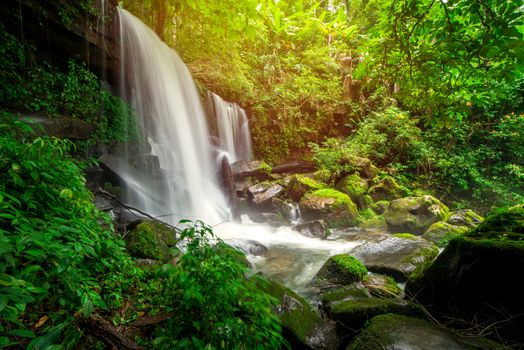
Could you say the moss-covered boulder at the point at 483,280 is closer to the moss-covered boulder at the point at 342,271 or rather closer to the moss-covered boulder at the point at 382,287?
the moss-covered boulder at the point at 382,287

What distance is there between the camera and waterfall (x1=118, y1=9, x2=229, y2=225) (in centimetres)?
758

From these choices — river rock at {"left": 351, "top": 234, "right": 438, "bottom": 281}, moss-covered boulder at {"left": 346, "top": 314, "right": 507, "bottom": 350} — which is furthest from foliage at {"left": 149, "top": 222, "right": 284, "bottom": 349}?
river rock at {"left": 351, "top": 234, "right": 438, "bottom": 281}

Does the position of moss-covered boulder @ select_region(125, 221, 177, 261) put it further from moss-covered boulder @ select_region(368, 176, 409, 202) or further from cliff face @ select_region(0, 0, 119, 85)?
moss-covered boulder @ select_region(368, 176, 409, 202)

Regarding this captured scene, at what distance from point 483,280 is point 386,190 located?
966 centimetres

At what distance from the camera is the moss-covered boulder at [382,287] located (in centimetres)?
378

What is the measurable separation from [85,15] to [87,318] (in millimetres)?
7431

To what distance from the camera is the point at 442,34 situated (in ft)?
7.38

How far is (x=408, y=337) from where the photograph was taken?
258cm

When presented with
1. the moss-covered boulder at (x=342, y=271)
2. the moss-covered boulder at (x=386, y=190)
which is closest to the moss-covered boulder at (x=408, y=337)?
the moss-covered boulder at (x=342, y=271)

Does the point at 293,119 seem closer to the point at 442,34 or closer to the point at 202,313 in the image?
the point at 442,34

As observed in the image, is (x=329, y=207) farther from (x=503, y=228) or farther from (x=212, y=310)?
(x=212, y=310)

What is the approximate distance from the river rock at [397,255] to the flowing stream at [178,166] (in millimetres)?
1236

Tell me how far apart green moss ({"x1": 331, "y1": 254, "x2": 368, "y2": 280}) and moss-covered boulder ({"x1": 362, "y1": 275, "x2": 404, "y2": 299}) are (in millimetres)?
279

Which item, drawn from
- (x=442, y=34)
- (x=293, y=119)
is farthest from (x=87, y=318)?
(x=293, y=119)
